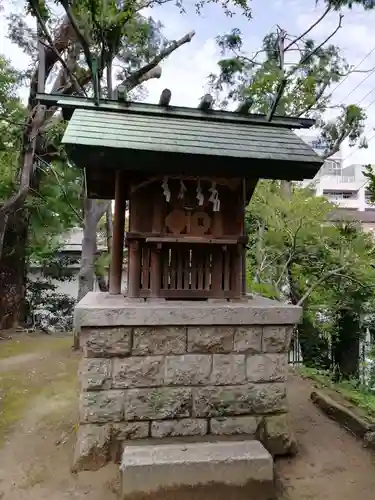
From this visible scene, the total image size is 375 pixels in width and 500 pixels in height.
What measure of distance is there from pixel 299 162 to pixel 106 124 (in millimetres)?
1821

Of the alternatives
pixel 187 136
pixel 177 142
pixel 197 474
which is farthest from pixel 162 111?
pixel 197 474

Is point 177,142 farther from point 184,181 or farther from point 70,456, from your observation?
point 70,456

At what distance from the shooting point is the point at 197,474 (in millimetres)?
3059

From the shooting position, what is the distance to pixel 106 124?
3.57 m

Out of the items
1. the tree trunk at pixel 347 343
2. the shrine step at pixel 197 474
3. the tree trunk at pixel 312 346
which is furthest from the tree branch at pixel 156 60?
the shrine step at pixel 197 474

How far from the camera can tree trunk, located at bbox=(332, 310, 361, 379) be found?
10.3 metres

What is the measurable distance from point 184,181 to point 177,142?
0.44m

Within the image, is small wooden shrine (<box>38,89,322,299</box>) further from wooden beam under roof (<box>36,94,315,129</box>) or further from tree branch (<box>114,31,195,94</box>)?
tree branch (<box>114,31,195,94</box>)

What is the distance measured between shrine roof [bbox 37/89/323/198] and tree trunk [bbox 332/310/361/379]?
24.5 feet

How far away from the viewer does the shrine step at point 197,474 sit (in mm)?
2998

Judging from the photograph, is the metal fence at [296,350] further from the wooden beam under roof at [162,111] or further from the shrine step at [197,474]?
the shrine step at [197,474]

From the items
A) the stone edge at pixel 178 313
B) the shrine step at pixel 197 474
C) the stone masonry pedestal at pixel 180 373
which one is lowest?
the shrine step at pixel 197 474

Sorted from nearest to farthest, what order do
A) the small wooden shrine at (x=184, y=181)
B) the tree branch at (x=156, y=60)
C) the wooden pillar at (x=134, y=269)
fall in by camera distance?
the small wooden shrine at (x=184, y=181) < the wooden pillar at (x=134, y=269) < the tree branch at (x=156, y=60)

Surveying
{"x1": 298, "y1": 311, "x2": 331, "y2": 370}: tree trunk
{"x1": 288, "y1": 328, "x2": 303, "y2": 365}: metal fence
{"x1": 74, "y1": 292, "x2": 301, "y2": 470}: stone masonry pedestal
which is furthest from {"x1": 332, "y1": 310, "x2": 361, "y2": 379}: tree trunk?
{"x1": 74, "y1": 292, "x2": 301, "y2": 470}: stone masonry pedestal
